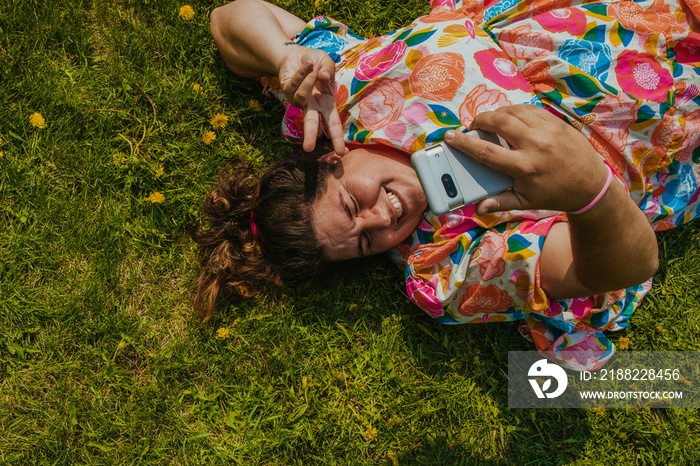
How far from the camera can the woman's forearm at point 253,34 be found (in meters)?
2.81

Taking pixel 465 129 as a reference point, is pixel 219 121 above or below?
above

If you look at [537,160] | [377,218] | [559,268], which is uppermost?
[537,160]

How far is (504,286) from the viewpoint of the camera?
2635 millimetres

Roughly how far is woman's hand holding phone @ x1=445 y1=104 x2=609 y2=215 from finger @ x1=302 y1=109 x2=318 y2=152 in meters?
0.83

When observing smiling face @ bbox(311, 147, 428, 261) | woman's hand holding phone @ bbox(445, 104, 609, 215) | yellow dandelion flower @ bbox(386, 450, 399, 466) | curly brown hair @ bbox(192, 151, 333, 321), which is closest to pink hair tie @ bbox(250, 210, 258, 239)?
curly brown hair @ bbox(192, 151, 333, 321)

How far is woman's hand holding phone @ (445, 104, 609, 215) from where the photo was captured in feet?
6.08

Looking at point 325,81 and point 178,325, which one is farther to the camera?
point 178,325

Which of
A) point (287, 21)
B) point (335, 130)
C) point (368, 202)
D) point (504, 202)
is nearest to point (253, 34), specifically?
point (287, 21)

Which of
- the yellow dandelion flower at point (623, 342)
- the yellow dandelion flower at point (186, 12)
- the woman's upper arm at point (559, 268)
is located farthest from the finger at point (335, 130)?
the yellow dandelion flower at point (623, 342)

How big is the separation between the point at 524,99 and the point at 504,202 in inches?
40.1

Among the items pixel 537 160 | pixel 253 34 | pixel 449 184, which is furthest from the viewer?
pixel 253 34

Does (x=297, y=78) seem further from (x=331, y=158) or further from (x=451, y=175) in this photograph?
(x=451, y=175)

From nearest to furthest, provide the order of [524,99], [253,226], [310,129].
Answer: [310,129], [524,99], [253,226]

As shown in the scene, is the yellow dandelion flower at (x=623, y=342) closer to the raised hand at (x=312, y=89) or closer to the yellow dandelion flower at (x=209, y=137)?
the raised hand at (x=312, y=89)
